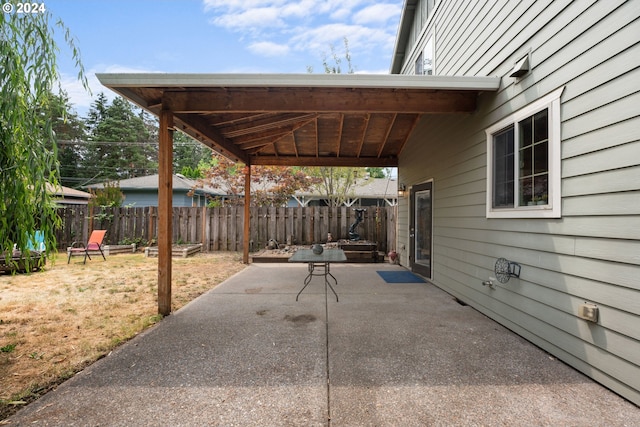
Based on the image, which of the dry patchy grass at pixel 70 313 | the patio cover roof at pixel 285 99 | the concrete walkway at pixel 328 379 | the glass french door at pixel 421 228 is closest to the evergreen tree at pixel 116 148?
the dry patchy grass at pixel 70 313

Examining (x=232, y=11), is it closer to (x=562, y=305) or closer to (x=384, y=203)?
(x=562, y=305)

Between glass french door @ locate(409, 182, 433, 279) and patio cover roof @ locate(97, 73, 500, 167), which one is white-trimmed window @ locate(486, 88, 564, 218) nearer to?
patio cover roof @ locate(97, 73, 500, 167)

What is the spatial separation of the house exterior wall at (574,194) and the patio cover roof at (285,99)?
63 cm

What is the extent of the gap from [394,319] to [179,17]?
32.9ft

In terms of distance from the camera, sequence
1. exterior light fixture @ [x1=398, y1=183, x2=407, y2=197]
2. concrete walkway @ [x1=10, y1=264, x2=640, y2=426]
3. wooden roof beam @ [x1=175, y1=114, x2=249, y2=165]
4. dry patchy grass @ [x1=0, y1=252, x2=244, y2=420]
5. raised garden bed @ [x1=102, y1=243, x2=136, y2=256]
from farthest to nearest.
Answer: raised garden bed @ [x1=102, y1=243, x2=136, y2=256] → exterior light fixture @ [x1=398, y1=183, x2=407, y2=197] → wooden roof beam @ [x1=175, y1=114, x2=249, y2=165] → dry patchy grass @ [x1=0, y1=252, x2=244, y2=420] → concrete walkway @ [x1=10, y1=264, x2=640, y2=426]

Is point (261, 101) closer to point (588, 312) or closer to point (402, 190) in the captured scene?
point (588, 312)

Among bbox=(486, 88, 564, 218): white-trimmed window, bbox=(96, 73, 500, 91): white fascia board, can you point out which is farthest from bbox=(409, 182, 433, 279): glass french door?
bbox=(96, 73, 500, 91): white fascia board

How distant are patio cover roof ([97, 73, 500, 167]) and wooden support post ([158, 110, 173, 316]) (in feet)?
Answer: 1.34

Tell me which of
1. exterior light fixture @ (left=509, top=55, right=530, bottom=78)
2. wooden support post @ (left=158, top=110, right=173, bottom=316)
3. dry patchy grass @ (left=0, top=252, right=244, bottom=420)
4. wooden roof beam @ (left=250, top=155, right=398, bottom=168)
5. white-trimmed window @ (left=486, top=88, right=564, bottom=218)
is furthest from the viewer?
wooden roof beam @ (left=250, top=155, right=398, bottom=168)

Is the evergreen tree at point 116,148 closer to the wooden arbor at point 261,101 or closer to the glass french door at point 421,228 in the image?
the wooden arbor at point 261,101

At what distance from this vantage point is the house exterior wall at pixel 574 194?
78.6 inches

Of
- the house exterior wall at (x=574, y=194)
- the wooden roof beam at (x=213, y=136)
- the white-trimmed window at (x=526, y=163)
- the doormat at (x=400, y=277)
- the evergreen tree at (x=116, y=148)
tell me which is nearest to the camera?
the house exterior wall at (x=574, y=194)

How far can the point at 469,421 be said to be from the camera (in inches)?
69.0

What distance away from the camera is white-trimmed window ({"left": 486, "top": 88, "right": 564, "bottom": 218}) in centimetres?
262
